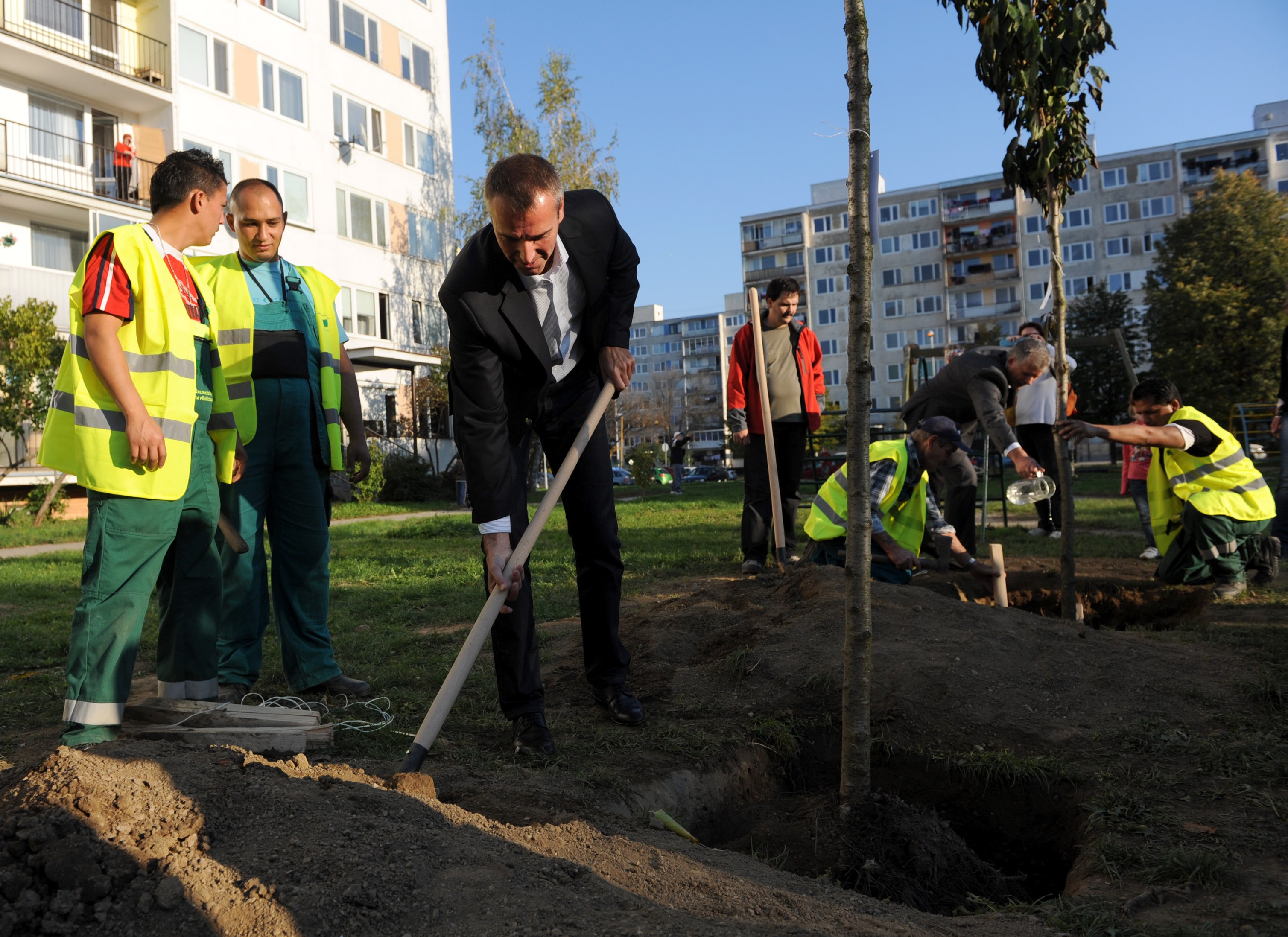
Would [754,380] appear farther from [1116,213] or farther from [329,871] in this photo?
[1116,213]

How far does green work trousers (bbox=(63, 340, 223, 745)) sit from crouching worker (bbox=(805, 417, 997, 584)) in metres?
3.67

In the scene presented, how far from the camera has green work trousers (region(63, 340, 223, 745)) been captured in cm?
283

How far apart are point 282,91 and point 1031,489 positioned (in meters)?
23.1

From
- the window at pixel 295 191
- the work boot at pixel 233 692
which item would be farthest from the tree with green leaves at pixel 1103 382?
the work boot at pixel 233 692

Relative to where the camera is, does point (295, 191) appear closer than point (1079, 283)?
Yes

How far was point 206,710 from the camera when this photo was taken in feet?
10.0

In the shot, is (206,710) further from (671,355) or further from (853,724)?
(671,355)

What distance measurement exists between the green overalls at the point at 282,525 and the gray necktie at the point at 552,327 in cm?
129

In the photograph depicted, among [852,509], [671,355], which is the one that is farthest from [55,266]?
[671,355]

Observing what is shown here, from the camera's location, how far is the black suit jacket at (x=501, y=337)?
306 cm

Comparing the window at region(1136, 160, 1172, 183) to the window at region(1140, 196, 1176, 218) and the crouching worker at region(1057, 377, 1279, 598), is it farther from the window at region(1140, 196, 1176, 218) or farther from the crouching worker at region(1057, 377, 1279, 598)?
the crouching worker at region(1057, 377, 1279, 598)

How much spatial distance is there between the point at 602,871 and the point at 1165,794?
179cm

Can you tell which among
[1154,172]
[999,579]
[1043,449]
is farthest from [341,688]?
[1154,172]

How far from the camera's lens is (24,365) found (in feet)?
44.7
